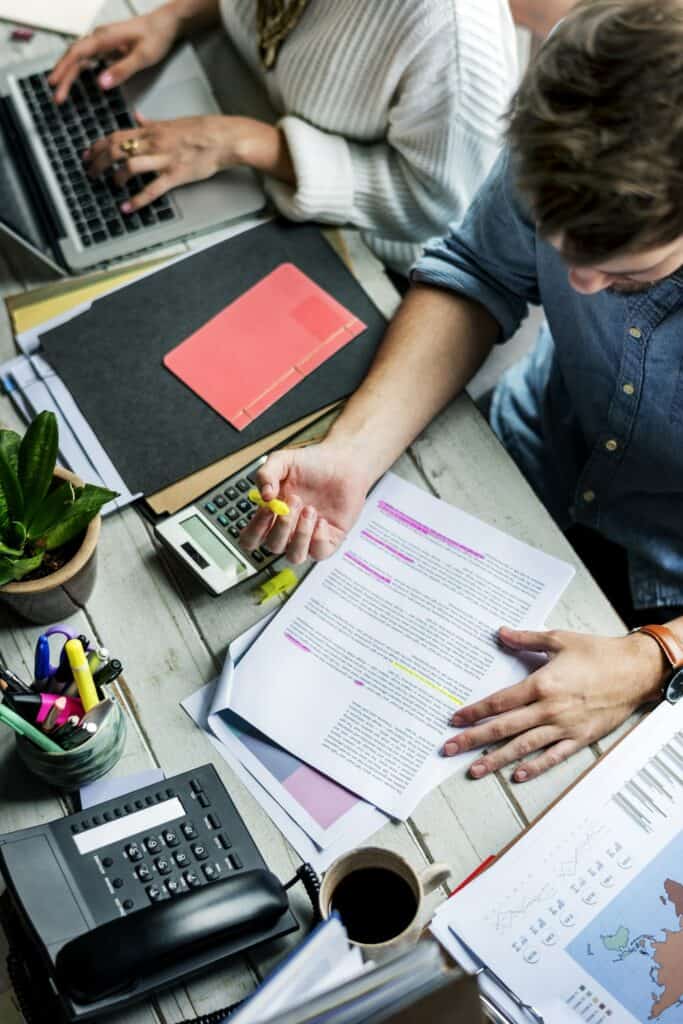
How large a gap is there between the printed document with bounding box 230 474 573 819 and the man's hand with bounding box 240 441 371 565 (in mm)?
27

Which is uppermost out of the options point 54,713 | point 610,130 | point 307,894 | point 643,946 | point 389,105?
point 610,130

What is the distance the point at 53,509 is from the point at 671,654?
24.5 inches

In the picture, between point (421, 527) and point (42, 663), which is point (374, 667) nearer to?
point (421, 527)

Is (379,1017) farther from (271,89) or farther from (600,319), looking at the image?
(271,89)

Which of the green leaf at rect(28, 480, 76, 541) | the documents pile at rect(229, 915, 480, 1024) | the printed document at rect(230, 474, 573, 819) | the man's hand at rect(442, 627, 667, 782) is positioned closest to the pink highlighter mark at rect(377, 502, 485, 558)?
the printed document at rect(230, 474, 573, 819)


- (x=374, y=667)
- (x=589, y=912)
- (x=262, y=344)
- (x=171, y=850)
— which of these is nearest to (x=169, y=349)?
(x=262, y=344)

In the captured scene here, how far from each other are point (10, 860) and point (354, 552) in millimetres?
452

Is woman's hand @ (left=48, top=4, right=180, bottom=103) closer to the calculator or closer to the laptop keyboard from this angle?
the laptop keyboard

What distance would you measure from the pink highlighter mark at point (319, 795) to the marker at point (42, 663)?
248mm

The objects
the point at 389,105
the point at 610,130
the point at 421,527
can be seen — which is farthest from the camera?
the point at 389,105

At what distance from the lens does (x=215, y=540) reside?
111 cm

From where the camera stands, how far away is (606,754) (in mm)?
1029

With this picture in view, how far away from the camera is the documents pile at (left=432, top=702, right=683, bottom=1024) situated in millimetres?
923

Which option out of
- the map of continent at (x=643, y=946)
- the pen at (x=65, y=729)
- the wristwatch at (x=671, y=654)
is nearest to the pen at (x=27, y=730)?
the pen at (x=65, y=729)
